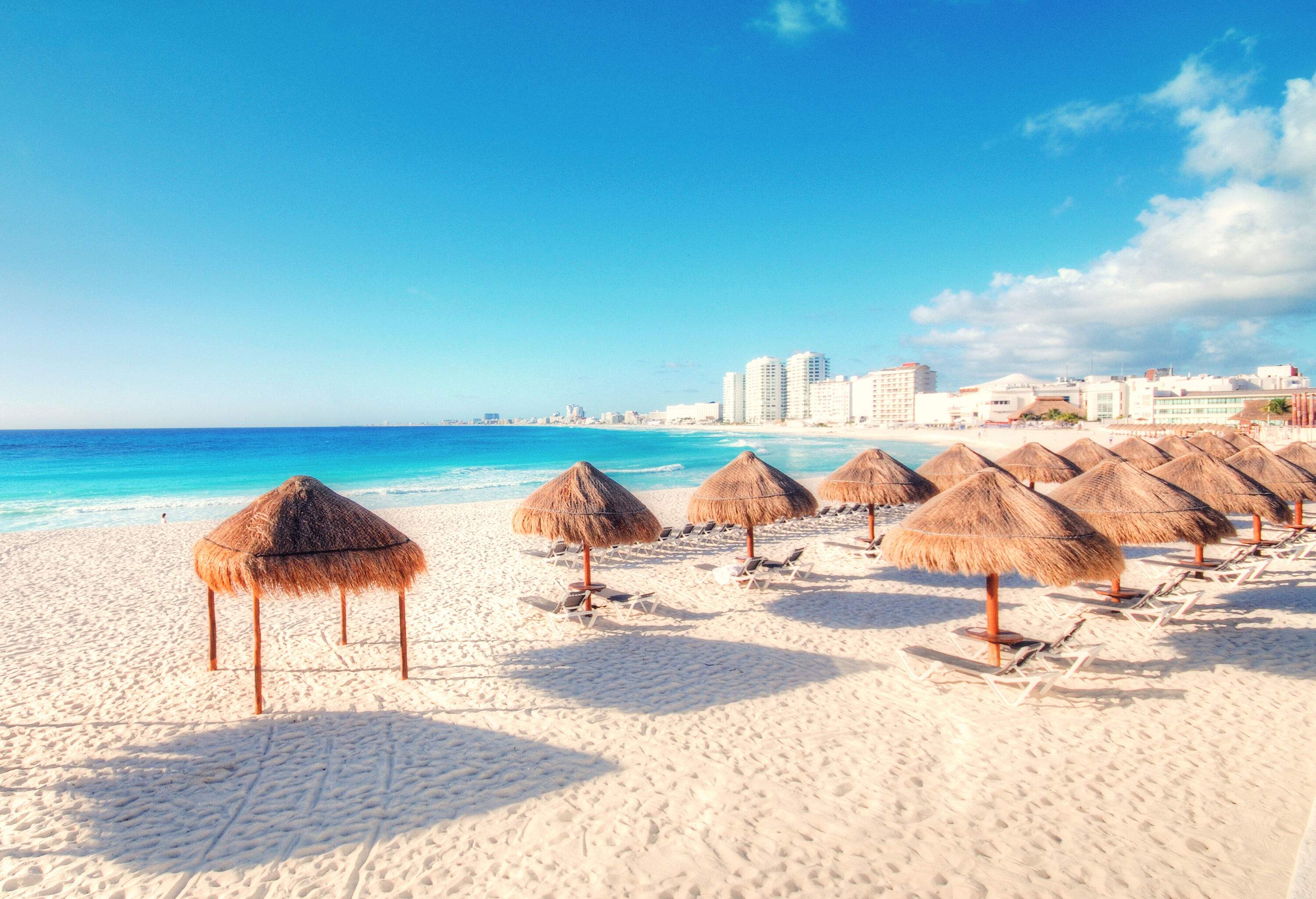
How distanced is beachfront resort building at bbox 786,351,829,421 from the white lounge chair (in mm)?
149933

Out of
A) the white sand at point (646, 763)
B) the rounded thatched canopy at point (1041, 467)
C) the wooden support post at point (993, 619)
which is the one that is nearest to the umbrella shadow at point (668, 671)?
the white sand at point (646, 763)

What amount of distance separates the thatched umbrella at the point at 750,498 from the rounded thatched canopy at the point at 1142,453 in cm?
954

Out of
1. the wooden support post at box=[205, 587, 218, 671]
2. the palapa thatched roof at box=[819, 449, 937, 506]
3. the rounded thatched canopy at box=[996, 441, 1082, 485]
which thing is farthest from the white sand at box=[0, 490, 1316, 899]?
the rounded thatched canopy at box=[996, 441, 1082, 485]

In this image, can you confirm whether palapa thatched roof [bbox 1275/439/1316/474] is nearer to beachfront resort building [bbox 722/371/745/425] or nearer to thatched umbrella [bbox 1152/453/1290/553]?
thatched umbrella [bbox 1152/453/1290/553]

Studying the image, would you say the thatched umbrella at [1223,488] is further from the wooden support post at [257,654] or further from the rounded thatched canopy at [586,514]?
the wooden support post at [257,654]

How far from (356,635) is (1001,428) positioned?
76.3 metres

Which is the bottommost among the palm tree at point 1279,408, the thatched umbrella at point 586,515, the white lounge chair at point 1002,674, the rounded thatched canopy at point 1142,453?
the white lounge chair at point 1002,674

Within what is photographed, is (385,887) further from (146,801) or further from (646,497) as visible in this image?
(646,497)

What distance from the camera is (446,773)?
4.25 meters

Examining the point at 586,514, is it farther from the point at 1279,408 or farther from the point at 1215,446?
the point at 1279,408

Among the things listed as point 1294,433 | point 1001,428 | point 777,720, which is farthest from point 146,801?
point 1001,428

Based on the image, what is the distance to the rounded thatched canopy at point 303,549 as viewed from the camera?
4836mm

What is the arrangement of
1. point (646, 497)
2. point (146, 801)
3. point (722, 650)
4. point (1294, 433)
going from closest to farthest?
point (146, 801)
point (722, 650)
point (646, 497)
point (1294, 433)

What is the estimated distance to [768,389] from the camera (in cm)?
15988
